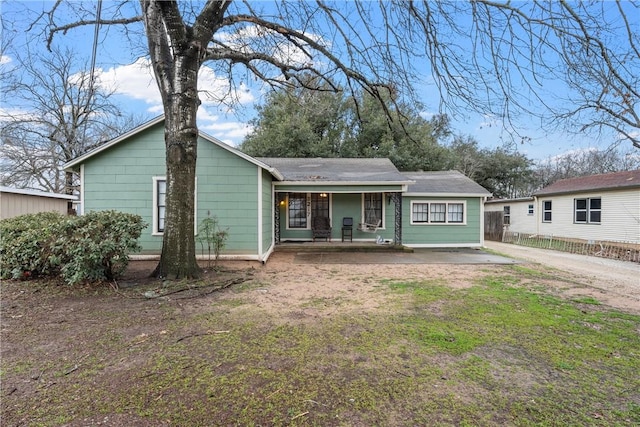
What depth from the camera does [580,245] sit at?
14695mm

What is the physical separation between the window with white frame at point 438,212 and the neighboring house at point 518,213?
9.57 meters

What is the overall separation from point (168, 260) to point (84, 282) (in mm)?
1353

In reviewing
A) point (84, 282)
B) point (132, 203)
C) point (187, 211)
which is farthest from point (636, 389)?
point (132, 203)

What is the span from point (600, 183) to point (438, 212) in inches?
364

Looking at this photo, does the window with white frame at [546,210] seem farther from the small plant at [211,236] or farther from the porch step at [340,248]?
the small plant at [211,236]

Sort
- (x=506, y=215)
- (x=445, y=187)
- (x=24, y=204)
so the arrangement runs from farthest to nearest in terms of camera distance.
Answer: (x=506, y=215)
(x=445, y=187)
(x=24, y=204)

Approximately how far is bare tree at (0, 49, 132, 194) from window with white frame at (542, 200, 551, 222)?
80.6 feet

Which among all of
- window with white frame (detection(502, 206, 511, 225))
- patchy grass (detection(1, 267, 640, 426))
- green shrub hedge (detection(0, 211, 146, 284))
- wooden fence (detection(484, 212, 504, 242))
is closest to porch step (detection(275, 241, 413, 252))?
green shrub hedge (detection(0, 211, 146, 284))

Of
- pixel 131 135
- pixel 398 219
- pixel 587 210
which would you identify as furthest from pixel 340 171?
pixel 587 210

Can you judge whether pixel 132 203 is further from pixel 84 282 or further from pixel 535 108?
pixel 535 108

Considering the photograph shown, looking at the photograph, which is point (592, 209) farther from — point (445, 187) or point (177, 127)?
point (177, 127)

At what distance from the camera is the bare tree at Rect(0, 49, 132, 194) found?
52.7 feet

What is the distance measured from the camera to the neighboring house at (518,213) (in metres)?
19.1

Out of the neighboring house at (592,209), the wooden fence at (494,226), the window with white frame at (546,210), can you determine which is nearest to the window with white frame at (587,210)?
the neighboring house at (592,209)
